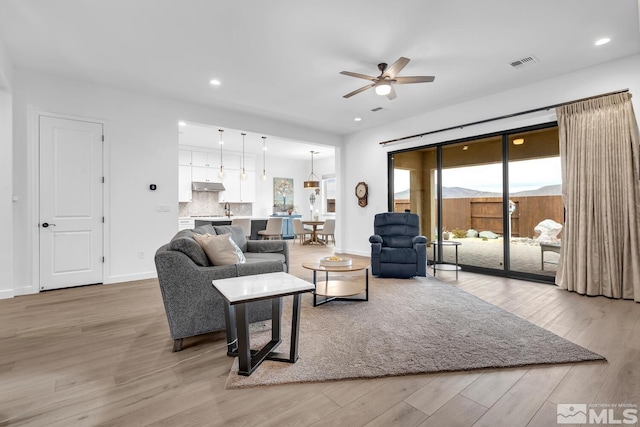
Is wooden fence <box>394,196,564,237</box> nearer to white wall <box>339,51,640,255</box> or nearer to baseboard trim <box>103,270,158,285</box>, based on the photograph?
white wall <box>339,51,640,255</box>

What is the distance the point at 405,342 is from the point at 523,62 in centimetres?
372

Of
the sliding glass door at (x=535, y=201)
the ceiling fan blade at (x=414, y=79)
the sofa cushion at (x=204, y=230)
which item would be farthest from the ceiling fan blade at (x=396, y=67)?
the sofa cushion at (x=204, y=230)

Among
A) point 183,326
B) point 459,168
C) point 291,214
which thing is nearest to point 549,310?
point 459,168

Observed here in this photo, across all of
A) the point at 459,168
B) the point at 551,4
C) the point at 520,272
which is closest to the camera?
the point at 551,4

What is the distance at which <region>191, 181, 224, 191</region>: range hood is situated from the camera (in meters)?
8.52

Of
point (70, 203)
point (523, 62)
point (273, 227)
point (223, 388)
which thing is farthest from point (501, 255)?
point (70, 203)

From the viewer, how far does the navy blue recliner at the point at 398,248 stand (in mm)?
4523

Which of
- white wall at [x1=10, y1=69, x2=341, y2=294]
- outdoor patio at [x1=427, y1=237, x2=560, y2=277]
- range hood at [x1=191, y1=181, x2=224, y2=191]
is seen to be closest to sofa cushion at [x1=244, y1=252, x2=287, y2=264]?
white wall at [x1=10, y1=69, x2=341, y2=294]

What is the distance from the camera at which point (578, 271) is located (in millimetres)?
3830

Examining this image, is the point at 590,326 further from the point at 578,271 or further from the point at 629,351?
the point at 578,271

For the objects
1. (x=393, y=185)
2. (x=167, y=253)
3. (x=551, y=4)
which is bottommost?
(x=167, y=253)

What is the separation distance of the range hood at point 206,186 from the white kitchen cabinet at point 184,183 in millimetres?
149

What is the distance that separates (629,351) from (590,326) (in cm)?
52

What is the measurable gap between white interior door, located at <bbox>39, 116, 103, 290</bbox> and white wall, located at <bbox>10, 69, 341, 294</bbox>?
0.37 feet
